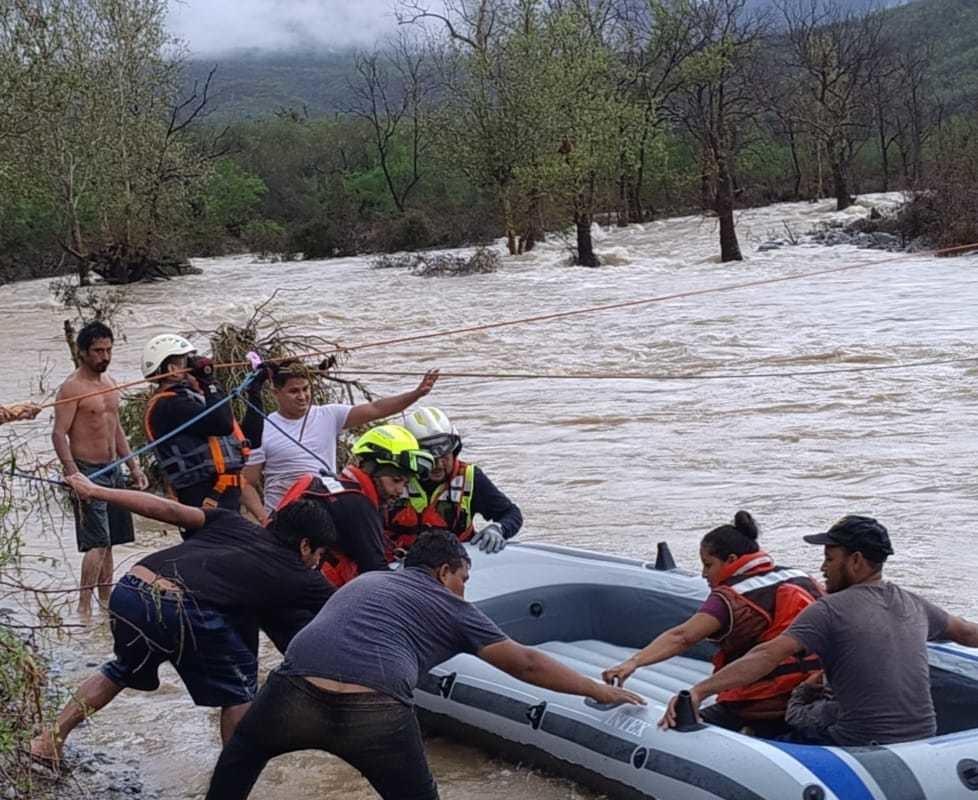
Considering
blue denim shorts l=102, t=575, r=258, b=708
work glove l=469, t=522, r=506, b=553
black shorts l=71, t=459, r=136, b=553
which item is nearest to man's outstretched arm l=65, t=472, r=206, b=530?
blue denim shorts l=102, t=575, r=258, b=708

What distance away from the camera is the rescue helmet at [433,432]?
577cm

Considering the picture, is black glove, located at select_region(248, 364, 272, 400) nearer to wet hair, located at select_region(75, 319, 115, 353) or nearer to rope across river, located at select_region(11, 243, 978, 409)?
rope across river, located at select_region(11, 243, 978, 409)

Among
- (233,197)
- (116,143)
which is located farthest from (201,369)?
(233,197)

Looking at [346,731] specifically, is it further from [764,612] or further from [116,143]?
[116,143]

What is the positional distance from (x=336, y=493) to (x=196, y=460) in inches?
46.6

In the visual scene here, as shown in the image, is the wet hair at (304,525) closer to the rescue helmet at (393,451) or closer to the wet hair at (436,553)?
the wet hair at (436,553)

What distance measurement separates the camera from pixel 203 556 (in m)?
4.50

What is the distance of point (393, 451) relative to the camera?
5.34m

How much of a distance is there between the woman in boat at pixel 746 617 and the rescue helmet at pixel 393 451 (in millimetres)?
1210

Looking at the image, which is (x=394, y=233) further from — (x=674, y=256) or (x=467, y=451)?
(x=467, y=451)

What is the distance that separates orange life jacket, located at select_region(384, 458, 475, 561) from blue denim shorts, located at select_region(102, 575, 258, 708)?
1203 millimetres

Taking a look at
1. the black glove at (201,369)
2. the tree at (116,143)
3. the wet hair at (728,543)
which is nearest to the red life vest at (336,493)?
the black glove at (201,369)

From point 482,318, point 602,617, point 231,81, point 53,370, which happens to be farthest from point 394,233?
point 231,81

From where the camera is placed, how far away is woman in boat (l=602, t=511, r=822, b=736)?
4.48 meters
